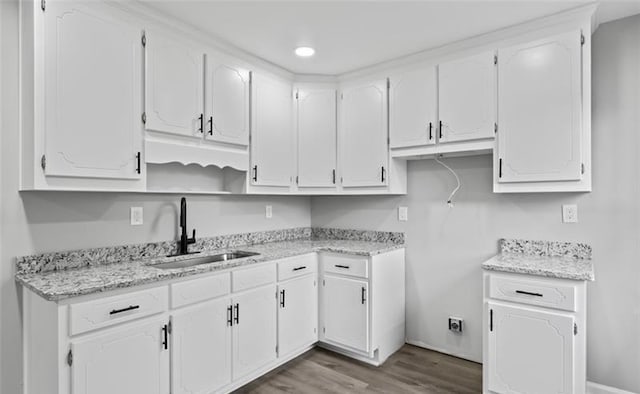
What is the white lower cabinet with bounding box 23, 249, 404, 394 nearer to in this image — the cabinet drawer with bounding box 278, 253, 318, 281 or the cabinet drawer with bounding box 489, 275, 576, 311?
the cabinet drawer with bounding box 278, 253, 318, 281

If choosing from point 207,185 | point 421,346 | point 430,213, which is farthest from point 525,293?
point 207,185

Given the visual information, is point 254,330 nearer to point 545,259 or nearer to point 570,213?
point 545,259

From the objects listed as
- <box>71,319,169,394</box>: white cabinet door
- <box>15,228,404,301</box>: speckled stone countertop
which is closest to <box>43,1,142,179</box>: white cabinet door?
<box>15,228,404,301</box>: speckled stone countertop

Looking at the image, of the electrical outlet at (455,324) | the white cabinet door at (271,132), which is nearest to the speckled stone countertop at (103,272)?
the white cabinet door at (271,132)

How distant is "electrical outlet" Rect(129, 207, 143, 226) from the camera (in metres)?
2.36

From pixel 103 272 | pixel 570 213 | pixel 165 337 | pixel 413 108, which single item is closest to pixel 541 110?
pixel 570 213

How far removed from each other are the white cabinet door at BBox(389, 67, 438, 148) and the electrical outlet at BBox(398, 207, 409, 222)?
0.61 meters

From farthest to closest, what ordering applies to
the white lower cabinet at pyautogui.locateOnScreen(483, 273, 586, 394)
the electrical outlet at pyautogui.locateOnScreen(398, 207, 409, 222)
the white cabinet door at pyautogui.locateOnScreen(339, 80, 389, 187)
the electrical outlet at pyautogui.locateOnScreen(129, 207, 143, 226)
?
1. the electrical outlet at pyautogui.locateOnScreen(398, 207, 409, 222)
2. the white cabinet door at pyautogui.locateOnScreen(339, 80, 389, 187)
3. the electrical outlet at pyautogui.locateOnScreen(129, 207, 143, 226)
4. the white lower cabinet at pyautogui.locateOnScreen(483, 273, 586, 394)

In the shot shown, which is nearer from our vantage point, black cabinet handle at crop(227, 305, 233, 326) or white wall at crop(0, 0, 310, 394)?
white wall at crop(0, 0, 310, 394)

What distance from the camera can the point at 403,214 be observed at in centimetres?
321

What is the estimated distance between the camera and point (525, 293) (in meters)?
2.08

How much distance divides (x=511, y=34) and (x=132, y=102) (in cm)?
248

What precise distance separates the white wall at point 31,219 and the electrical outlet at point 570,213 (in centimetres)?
274

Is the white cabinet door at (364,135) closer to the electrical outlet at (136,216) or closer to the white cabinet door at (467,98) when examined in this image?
the white cabinet door at (467,98)
